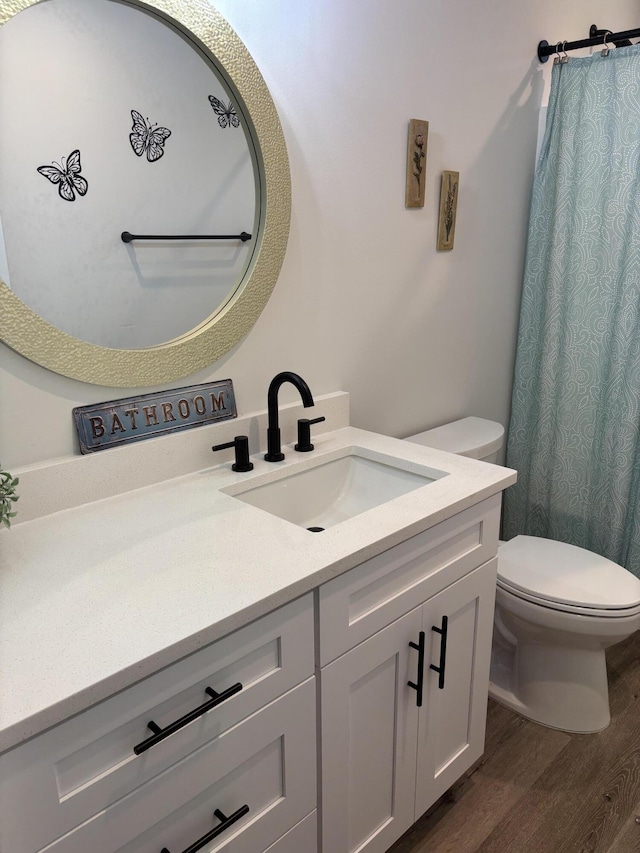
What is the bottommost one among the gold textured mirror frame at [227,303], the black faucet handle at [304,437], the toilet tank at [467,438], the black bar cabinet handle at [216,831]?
the black bar cabinet handle at [216,831]

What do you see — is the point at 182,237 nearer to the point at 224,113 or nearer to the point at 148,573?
the point at 224,113

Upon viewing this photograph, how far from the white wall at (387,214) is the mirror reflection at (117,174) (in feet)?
0.44

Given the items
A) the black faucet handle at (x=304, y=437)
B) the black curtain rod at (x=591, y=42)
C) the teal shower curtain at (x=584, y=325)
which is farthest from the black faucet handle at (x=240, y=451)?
the black curtain rod at (x=591, y=42)

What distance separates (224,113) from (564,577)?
1517 mm

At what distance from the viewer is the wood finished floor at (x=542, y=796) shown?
1549 millimetres

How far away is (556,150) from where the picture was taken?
7.24 feet

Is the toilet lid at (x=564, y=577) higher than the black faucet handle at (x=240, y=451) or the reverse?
the reverse

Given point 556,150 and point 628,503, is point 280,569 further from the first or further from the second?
point 556,150

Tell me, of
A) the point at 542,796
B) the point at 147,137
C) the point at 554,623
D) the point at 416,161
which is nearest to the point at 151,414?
the point at 147,137

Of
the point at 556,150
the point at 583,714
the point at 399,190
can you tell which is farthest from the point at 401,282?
the point at 583,714

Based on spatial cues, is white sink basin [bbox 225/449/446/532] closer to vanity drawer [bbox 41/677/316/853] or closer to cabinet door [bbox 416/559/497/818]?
cabinet door [bbox 416/559/497/818]

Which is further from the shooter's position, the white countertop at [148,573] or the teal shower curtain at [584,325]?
the teal shower curtain at [584,325]

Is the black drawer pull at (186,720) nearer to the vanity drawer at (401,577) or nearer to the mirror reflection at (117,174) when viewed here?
the vanity drawer at (401,577)

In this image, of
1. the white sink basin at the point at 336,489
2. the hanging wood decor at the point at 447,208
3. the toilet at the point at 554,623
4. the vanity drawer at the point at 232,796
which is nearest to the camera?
the vanity drawer at the point at 232,796
